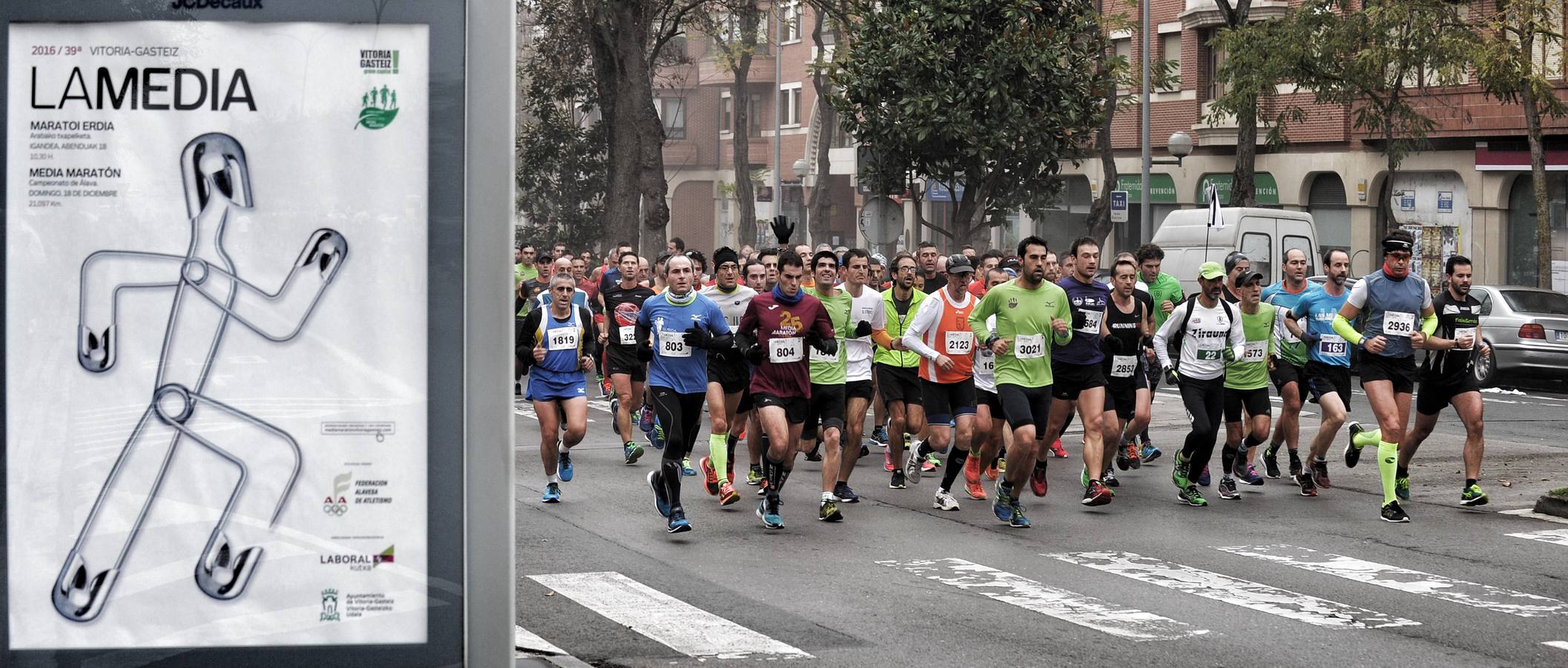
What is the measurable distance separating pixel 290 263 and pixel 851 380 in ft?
32.0

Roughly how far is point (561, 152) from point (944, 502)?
96.3ft

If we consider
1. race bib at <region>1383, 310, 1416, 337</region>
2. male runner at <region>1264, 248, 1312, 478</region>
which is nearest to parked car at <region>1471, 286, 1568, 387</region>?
male runner at <region>1264, 248, 1312, 478</region>

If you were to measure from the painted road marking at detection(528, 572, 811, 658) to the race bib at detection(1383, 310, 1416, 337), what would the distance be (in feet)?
19.0

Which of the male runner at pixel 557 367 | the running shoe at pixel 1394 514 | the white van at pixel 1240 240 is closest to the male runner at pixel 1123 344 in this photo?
the running shoe at pixel 1394 514

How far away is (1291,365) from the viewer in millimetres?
13812

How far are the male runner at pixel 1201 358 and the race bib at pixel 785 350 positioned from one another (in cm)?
276

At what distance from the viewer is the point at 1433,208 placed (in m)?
36.9

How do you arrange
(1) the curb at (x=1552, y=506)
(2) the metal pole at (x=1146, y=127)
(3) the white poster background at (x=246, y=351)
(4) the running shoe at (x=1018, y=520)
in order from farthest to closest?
1. (2) the metal pole at (x=1146, y=127)
2. (1) the curb at (x=1552, y=506)
3. (4) the running shoe at (x=1018, y=520)
4. (3) the white poster background at (x=246, y=351)

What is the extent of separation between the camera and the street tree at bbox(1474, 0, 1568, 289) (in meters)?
25.3

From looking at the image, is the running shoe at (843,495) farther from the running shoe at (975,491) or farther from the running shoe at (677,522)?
the running shoe at (677,522)

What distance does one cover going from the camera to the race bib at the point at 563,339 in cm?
1298

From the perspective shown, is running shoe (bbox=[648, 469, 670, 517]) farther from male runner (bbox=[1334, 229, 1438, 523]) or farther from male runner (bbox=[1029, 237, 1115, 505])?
male runner (bbox=[1334, 229, 1438, 523])

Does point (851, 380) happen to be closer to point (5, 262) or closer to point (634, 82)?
point (5, 262)

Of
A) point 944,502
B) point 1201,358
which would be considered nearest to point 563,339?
point 944,502
